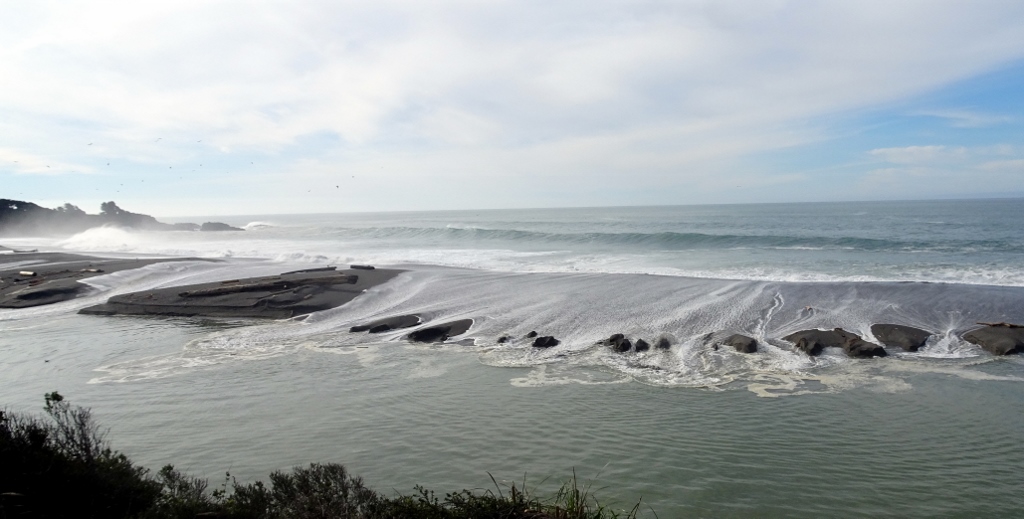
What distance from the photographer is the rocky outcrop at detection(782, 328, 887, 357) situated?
12.4m

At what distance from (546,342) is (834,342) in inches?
273

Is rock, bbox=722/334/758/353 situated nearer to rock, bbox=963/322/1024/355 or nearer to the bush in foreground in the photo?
rock, bbox=963/322/1024/355

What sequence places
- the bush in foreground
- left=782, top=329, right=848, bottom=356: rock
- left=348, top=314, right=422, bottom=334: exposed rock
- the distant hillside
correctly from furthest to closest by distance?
the distant hillside, left=348, top=314, right=422, bottom=334: exposed rock, left=782, top=329, right=848, bottom=356: rock, the bush in foreground

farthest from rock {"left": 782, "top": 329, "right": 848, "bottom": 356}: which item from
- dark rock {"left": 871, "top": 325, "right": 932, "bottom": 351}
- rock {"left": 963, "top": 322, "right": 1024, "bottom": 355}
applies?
rock {"left": 963, "top": 322, "right": 1024, "bottom": 355}

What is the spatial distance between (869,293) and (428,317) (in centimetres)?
1491

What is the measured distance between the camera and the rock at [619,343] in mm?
13039

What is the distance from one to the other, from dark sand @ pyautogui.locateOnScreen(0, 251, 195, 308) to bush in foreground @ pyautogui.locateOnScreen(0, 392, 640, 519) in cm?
1922

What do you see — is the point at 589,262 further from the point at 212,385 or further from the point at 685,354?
the point at 212,385

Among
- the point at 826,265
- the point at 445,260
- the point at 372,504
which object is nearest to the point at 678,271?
the point at 826,265

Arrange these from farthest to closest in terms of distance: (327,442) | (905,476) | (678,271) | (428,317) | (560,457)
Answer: (678,271) → (428,317) → (327,442) → (560,457) → (905,476)

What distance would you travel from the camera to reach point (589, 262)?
1201 inches

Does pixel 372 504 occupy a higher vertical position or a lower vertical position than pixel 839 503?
higher

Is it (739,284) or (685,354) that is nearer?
(685,354)

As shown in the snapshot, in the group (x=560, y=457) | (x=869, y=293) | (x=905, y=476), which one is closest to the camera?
(x=905, y=476)
